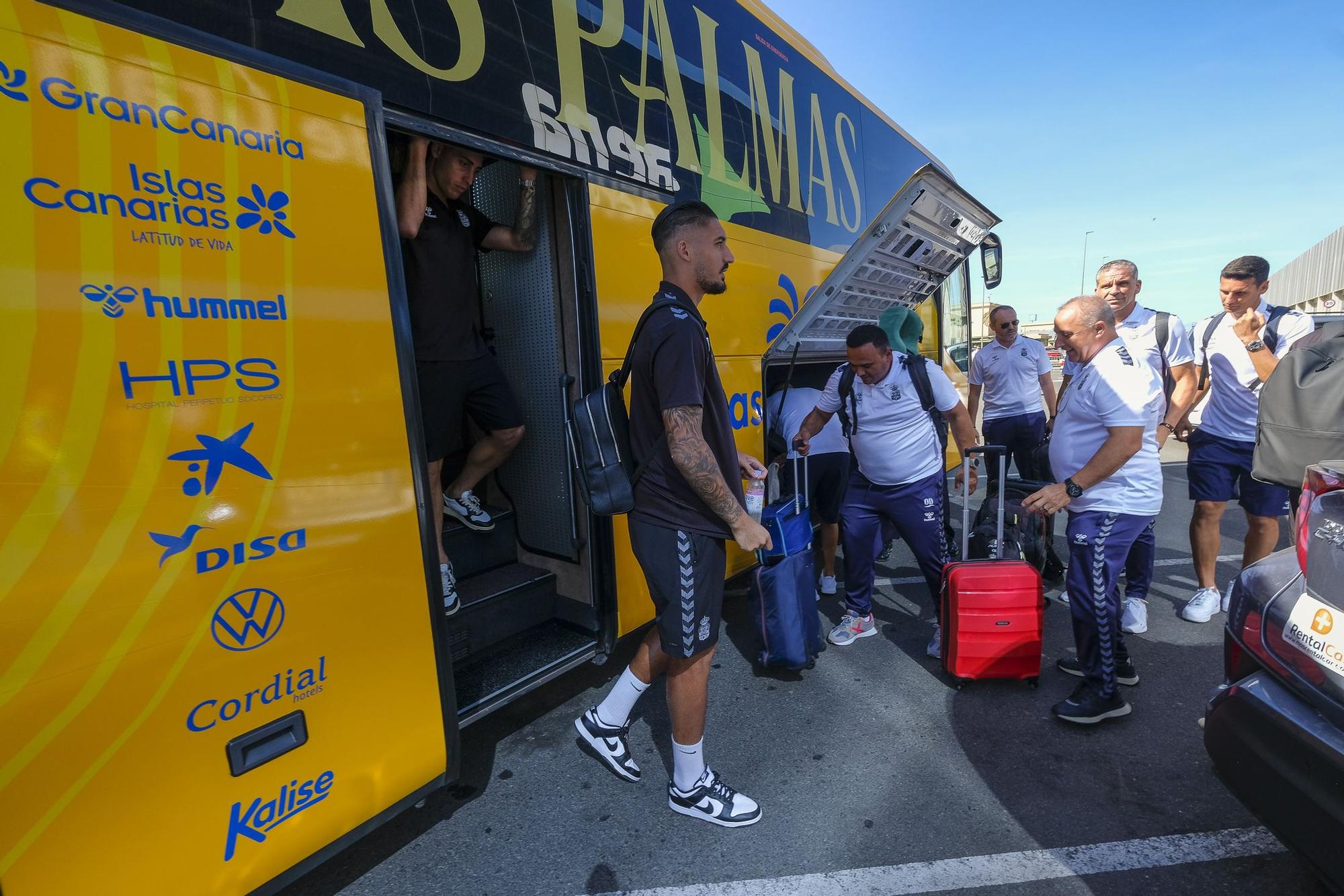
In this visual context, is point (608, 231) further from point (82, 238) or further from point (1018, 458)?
point (1018, 458)

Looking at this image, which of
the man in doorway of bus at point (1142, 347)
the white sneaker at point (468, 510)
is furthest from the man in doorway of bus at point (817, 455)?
the white sneaker at point (468, 510)

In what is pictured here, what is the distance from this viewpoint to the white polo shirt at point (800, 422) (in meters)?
4.22

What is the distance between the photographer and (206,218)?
5.07ft

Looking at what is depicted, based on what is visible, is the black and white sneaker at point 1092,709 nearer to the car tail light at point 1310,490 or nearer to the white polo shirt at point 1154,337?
the car tail light at point 1310,490

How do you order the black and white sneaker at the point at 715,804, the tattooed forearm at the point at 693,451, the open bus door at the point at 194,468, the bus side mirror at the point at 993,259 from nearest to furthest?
1. the open bus door at the point at 194,468
2. the tattooed forearm at the point at 693,451
3. the black and white sneaker at the point at 715,804
4. the bus side mirror at the point at 993,259

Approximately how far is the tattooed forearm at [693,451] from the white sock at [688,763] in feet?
3.13

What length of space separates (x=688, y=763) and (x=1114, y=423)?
6.96ft

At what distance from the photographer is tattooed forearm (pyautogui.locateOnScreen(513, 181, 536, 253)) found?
2930 mm

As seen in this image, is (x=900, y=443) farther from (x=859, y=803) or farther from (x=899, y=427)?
(x=859, y=803)

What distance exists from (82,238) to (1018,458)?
556cm

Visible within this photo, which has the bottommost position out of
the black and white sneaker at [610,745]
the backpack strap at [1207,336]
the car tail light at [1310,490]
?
the black and white sneaker at [610,745]

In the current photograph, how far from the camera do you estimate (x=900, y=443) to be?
133 inches

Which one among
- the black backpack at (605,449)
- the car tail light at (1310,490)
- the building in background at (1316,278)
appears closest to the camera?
the car tail light at (1310,490)

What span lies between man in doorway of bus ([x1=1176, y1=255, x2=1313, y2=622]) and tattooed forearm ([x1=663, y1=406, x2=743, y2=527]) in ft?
10.7
